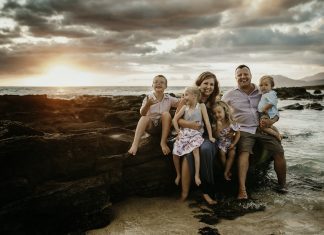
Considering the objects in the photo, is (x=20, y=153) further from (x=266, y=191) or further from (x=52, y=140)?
(x=266, y=191)

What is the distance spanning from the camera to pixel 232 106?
6.89 m

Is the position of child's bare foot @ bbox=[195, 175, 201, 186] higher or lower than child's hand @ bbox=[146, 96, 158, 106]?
lower

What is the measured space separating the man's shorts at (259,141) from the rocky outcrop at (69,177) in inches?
10.8

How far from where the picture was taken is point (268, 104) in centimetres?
647

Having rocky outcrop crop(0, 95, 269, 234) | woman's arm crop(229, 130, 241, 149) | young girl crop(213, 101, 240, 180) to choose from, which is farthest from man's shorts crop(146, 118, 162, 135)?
woman's arm crop(229, 130, 241, 149)

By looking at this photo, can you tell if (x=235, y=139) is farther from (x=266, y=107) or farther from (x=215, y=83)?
(x=215, y=83)

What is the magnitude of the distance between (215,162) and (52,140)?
10.7 feet

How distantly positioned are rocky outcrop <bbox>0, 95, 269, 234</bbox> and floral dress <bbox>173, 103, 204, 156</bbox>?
0.64m

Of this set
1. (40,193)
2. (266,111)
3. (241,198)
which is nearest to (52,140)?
(40,193)

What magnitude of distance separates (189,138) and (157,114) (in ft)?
4.00

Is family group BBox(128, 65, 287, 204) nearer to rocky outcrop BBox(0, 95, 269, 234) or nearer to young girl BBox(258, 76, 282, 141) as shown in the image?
young girl BBox(258, 76, 282, 141)

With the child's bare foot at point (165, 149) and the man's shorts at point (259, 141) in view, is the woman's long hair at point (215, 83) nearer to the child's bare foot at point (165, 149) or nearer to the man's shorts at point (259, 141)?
the man's shorts at point (259, 141)

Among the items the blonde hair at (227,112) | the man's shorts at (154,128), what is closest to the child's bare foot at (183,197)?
the man's shorts at (154,128)

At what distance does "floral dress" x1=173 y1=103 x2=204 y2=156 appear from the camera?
19.1 feet
